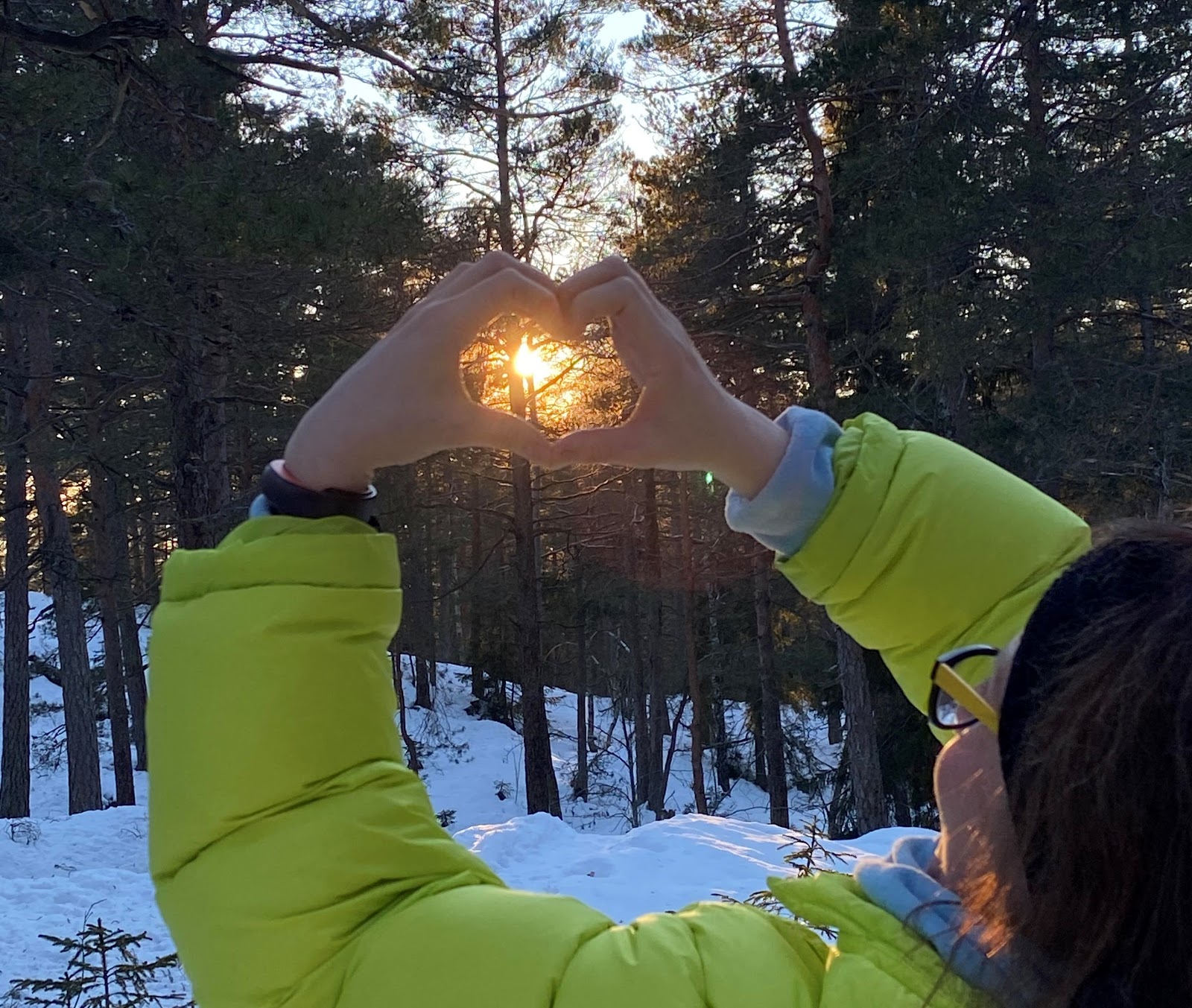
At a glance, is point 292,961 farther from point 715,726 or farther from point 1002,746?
point 715,726

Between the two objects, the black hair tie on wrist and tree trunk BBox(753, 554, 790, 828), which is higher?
the black hair tie on wrist

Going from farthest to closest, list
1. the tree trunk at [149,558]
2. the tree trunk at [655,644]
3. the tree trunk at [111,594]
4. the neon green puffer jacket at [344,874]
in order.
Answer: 1. the tree trunk at [655,644]
2. the tree trunk at [111,594]
3. the tree trunk at [149,558]
4. the neon green puffer jacket at [344,874]

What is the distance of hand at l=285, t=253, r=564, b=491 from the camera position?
3.12ft

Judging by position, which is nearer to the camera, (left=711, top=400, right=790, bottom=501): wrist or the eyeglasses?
the eyeglasses

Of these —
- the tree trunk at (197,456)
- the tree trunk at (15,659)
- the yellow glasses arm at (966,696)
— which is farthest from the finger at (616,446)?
the tree trunk at (15,659)

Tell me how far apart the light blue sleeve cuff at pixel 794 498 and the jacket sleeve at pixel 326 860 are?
53cm

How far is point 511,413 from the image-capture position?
1.16 metres

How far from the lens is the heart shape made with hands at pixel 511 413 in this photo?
956 mm

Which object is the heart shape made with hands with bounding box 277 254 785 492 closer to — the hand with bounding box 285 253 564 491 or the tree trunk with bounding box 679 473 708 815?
the hand with bounding box 285 253 564 491

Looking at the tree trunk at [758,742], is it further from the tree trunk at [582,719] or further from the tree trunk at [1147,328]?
the tree trunk at [1147,328]

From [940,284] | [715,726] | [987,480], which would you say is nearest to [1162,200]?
[940,284]

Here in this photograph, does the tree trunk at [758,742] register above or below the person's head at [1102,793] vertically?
below

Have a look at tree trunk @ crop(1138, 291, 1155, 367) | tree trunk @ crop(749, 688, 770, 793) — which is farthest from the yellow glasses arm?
tree trunk @ crop(749, 688, 770, 793)

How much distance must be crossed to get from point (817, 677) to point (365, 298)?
11602 mm
